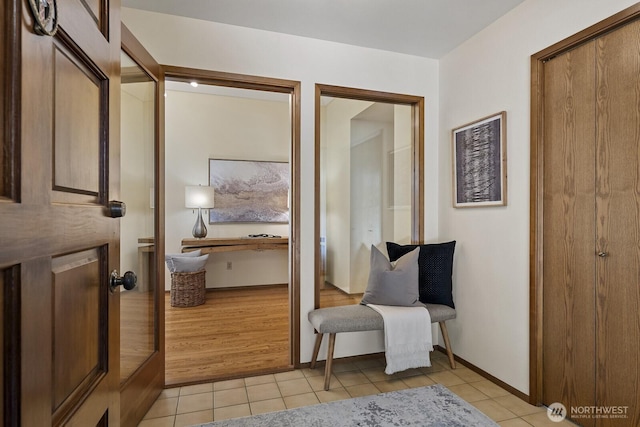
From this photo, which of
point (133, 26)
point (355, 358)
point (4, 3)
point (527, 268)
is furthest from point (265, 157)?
point (4, 3)

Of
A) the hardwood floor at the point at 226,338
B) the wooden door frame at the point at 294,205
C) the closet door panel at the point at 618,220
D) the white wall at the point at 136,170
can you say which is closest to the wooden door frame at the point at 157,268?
the white wall at the point at 136,170

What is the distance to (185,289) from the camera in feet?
13.7

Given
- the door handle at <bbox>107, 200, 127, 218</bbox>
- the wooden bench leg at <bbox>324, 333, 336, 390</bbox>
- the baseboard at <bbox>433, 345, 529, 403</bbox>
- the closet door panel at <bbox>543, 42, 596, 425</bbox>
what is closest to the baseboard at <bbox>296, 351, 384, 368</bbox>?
the wooden bench leg at <bbox>324, 333, 336, 390</bbox>

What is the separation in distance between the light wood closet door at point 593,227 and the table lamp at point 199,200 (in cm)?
388

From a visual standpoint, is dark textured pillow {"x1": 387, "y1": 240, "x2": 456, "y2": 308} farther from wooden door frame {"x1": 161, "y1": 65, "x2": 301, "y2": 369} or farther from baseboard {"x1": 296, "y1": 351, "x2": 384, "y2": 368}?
wooden door frame {"x1": 161, "y1": 65, "x2": 301, "y2": 369}

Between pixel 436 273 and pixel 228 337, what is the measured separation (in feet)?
6.55

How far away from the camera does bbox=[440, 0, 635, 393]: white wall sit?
2141 mm

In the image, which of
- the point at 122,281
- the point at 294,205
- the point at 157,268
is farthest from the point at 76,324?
the point at 294,205

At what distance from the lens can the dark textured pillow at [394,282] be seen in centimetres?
248

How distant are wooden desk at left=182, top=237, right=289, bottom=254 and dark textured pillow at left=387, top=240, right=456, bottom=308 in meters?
2.39

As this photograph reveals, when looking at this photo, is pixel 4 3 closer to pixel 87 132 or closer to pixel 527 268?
pixel 87 132

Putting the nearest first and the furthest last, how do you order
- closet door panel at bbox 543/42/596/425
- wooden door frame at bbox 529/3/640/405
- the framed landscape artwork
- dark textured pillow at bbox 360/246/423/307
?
closet door panel at bbox 543/42/596/425, wooden door frame at bbox 529/3/640/405, dark textured pillow at bbox 360/246/423/307, the framed landscape artwork

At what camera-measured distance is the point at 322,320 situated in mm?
2330

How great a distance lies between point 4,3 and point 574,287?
2.51 m
